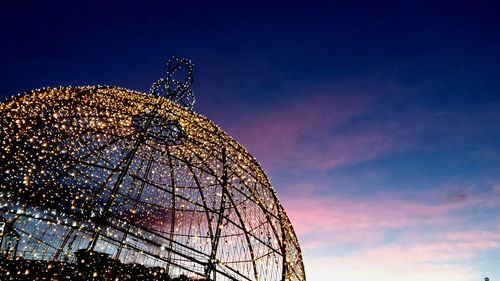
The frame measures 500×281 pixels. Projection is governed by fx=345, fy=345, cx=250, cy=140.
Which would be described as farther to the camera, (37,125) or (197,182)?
(197,182)

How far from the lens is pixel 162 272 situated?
8.76 meters

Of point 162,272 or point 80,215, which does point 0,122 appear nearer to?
point 80,215

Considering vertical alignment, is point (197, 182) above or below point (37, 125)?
above

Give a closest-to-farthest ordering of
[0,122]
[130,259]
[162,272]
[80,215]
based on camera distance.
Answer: [80,215], [0,122], [162,272], [130,259]

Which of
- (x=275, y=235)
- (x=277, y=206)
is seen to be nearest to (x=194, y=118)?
(x=277, y=206)

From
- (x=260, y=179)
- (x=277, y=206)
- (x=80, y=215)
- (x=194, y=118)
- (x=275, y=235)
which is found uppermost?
(x=194, y=118)

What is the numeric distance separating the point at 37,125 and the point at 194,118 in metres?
3.30

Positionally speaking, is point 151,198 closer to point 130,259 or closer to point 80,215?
point 130,259

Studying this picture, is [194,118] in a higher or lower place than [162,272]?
higher

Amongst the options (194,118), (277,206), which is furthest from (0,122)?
(277,206)

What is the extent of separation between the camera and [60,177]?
10.4 m

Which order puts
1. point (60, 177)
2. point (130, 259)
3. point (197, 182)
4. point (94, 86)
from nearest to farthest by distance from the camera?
1. point (94, 86)
2. point (60, 177)
3. point (197, 182)
4. point (130, 259)

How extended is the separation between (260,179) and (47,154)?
484 cm

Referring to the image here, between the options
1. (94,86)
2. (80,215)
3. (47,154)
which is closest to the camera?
(80,215)
